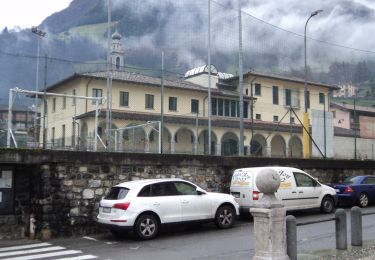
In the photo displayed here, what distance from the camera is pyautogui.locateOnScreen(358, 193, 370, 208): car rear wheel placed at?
2009 cm

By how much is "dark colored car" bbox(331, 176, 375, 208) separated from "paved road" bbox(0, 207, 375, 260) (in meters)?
4.02

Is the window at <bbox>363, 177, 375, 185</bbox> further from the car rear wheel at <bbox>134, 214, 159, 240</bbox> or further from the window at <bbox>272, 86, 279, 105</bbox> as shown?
the window at <bbox>272, 86, 279, 105</bbox>

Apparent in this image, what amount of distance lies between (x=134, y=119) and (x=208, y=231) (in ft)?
75.8

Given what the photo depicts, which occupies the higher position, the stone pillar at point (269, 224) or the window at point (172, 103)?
the window at point (172, 103)

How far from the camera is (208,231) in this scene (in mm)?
14812

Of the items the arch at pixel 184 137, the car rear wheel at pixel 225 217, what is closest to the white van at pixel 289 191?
the car rear wheel at pixel 225 217

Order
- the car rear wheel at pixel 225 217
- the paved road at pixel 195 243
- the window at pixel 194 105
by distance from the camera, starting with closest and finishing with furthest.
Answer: the paved road at pixel 195 243 → the car rear wheel at pixel 225 217 → the window at pixel 194 105

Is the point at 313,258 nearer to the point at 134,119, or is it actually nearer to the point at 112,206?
the point at 112,206

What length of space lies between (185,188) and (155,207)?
1345 millimetres

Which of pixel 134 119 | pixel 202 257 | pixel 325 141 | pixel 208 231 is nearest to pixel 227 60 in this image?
pixel 134 119

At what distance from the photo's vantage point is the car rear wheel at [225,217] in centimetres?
1501

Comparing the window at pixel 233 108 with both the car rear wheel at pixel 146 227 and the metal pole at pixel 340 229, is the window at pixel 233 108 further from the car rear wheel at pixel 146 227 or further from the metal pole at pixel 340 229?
the metal pole at pixel 340 229

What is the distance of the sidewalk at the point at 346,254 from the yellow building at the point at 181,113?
10.4 metres

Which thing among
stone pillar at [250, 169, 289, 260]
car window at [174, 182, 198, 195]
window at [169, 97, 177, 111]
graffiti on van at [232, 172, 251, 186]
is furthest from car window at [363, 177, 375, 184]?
window at [169, 97, 177, 111]
